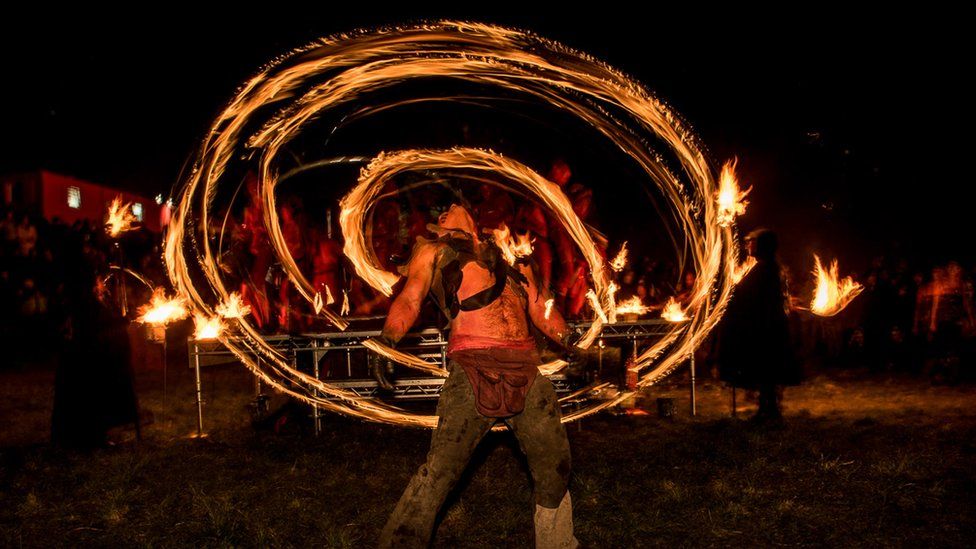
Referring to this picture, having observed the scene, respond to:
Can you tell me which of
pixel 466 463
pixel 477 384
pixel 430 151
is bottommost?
pixel 466 463

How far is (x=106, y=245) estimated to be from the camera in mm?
7324

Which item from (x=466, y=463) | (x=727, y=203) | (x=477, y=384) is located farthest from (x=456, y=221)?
(x=727, y=203)

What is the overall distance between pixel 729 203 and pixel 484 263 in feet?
15.1

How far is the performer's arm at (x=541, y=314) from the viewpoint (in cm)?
442

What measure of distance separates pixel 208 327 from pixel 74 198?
1222 inches

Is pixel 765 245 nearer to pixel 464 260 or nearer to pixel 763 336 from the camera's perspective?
pixel 763 336

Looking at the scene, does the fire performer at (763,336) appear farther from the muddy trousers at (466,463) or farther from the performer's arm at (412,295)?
the performer's arm at (412,295)

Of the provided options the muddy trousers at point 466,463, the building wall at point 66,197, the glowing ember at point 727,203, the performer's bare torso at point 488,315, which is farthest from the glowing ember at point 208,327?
the building wall at point 66,197

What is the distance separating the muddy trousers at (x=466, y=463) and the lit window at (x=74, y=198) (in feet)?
117

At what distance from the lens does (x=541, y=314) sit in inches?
175

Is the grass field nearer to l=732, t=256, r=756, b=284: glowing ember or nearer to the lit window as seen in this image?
l=732, t=256, r=756, b=284: glowing ember

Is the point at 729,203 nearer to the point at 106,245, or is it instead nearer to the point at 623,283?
the point at 623,283

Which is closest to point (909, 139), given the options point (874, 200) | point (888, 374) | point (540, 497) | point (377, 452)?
point (874, 200)

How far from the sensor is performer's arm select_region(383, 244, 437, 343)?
12.7 ft
